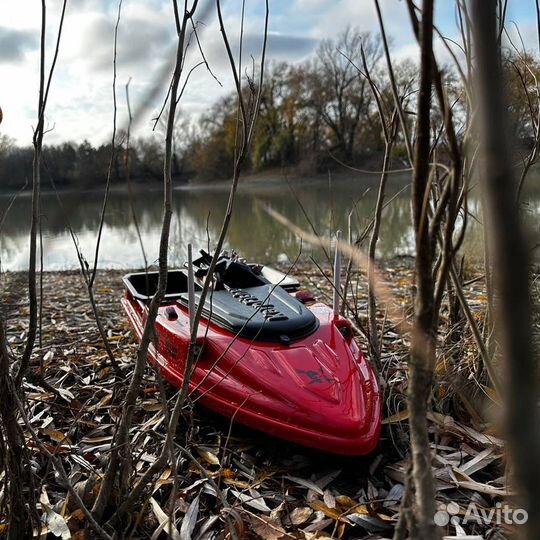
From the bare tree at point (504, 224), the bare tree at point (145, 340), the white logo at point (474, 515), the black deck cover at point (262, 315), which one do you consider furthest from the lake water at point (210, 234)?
the bare tree at point (504, 224)

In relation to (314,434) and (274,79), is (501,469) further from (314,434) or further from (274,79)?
(274,79)

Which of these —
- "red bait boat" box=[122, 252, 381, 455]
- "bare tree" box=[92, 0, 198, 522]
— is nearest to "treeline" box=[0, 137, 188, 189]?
"bare tree" box=[92, 0, 198, 522]

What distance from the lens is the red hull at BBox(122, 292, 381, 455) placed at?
Answer: 209cm

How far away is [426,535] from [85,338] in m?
3.83

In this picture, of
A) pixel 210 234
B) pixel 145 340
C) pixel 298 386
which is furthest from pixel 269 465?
pixel 210 234

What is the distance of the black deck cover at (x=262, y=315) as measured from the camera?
2.59m

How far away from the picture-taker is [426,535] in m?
0.80

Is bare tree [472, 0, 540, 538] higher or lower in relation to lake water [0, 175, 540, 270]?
higher

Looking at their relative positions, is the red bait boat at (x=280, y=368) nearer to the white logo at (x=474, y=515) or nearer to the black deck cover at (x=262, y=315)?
the black deck cover at (x=262, y=315)

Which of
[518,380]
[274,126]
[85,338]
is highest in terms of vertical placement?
[274,126]

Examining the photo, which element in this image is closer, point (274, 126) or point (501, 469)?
point (501, 469)

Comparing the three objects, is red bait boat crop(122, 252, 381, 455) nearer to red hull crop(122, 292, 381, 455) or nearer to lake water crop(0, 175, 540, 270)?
red hull crop(122, 292, 381, 455)

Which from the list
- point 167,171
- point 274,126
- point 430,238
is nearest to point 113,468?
point 167,171

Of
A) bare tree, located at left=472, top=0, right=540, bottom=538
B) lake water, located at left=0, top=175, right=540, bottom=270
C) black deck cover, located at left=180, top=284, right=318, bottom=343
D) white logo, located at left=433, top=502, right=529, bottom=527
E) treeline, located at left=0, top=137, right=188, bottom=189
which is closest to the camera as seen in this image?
bare tree, located at left=472, top=0, right=540, bottom=538
